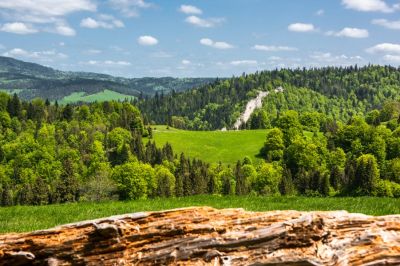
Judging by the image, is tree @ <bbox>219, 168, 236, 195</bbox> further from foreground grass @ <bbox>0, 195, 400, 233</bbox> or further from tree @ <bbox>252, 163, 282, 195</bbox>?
foreground grass @ <bbox>0, 195, 400, 233</bbox>

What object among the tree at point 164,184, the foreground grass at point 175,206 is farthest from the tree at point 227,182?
the foreground grass at point 175,206

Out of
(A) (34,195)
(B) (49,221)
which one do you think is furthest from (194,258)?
(A) (34,195)

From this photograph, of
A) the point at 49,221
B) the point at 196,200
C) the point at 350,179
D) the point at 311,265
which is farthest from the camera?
the point at 350,179

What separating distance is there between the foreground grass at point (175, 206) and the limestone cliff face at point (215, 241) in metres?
9.16

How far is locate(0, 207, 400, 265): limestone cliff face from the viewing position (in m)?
9.98

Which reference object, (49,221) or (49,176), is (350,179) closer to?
(49,176)

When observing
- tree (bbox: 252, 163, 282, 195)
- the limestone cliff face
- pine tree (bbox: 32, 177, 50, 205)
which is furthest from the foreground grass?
tree (bbox: 252, 163, 282, 195)

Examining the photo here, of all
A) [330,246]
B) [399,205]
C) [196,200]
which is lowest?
[196,200]

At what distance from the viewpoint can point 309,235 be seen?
10.2 metres

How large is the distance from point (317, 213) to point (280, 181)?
158m

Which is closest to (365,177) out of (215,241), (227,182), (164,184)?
(227,182)

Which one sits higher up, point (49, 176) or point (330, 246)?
point (330, 246)

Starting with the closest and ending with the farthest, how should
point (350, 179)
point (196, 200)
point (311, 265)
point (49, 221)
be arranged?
point (311, 265) → point (49, 221) → point (196, 200) → point (350, 179)

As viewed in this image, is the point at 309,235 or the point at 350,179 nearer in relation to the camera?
the point at 309,235
